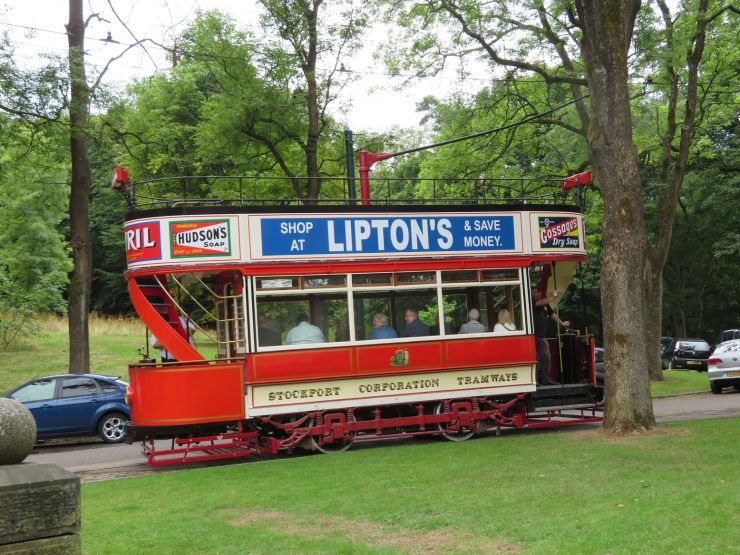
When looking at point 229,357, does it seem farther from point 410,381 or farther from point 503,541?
point 503,541

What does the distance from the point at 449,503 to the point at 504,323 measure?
7.19m

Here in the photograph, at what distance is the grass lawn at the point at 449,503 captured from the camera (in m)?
7.18

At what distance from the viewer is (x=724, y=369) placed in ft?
76.9

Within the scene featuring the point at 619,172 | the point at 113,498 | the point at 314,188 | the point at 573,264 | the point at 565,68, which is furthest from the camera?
the point at 565,68

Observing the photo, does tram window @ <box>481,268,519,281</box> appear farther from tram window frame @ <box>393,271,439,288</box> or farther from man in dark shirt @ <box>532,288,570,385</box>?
tram window frame @ <box>393,271,439,288</box>

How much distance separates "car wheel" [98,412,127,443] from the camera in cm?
1784

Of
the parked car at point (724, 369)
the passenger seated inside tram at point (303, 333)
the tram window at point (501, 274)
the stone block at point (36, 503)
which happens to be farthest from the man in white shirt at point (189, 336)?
the parked car at point (724, 369)

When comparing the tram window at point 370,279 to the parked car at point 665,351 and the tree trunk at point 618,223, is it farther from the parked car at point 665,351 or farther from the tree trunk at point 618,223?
the parked car at point 665,351

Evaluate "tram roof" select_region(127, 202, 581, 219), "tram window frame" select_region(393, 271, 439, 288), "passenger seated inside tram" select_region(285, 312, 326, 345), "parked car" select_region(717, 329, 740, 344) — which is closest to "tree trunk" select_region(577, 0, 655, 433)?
"tram roof" select_region(127, 202, 581, 219)

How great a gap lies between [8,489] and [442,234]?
11.0m

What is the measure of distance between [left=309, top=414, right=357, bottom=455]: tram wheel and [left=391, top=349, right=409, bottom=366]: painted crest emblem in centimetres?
113

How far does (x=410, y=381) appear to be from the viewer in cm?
1482

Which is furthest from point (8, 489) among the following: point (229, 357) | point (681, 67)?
point (681, 67)

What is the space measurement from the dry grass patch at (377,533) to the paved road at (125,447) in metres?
6.05
